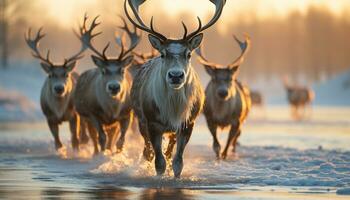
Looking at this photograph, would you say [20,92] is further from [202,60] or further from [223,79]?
[223,79]

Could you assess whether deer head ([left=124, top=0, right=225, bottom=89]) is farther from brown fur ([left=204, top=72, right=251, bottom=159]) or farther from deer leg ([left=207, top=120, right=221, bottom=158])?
brown fur ([left=204, top=72, right=251, bottom=159])

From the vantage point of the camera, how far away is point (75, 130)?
771 inches

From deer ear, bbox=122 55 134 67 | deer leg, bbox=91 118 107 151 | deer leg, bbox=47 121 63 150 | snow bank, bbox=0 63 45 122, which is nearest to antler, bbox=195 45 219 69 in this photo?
deer ear, bbox=122 55 134 67

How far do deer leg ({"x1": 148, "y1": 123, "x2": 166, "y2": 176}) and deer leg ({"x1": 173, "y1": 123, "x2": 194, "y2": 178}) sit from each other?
0.18 m

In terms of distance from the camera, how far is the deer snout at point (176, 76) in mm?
12695

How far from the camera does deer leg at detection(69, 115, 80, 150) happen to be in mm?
19422

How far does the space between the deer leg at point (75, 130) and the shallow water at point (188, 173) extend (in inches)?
10.1

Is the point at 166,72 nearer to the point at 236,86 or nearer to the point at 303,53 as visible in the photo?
the point at 236,86

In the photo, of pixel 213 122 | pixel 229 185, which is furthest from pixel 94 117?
pixel 229 185

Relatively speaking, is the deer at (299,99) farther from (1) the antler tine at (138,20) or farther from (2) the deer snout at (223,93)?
(1) the antler tine at (138,20)

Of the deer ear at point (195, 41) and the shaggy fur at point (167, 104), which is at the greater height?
the deer ear at point (195, 41)

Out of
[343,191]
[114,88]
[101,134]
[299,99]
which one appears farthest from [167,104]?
[299,99]

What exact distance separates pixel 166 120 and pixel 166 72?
75cm

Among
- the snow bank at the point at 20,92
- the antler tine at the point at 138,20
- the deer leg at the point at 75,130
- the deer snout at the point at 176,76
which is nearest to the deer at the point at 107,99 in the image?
the deer leg at the point at 75,130
